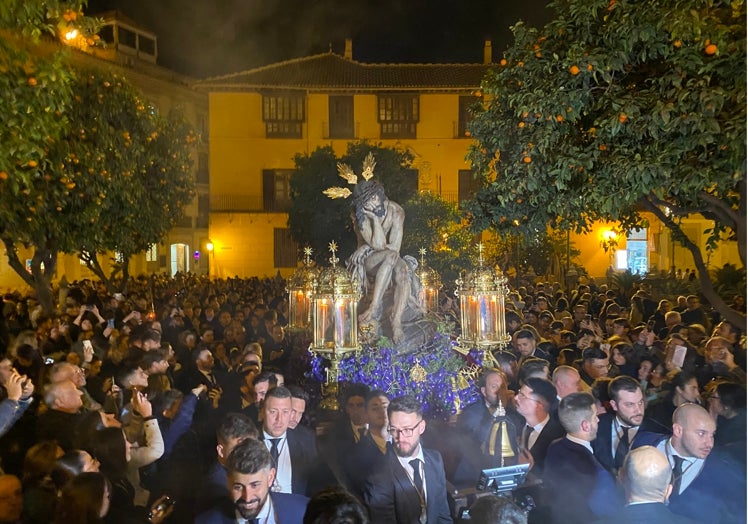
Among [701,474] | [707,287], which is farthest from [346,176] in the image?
[701,474]

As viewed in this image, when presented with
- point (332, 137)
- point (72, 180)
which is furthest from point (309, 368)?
point (332, 137)

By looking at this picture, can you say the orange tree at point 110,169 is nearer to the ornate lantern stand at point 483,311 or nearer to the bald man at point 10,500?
the ornate lantern stand at point 483,311

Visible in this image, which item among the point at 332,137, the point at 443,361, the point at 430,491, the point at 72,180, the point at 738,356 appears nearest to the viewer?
the point at 430,491

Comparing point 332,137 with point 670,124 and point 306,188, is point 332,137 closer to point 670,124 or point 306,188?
Result: point 306,188

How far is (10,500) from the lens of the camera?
416 cm

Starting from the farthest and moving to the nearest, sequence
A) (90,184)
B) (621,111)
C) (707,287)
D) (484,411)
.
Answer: (90,184)
(707,287)
(484,411)
(621,111)

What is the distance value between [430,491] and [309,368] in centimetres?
506

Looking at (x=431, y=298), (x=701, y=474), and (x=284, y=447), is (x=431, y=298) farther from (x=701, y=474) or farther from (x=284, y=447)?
(x=701, y=474)

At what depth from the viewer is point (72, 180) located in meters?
11.4

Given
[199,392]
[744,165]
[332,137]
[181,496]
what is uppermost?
[332,137]

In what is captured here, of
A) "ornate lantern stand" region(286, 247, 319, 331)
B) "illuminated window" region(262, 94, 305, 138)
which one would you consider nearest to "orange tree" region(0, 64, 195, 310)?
"ornate lantern stand" region(286, 247, 319, 331)

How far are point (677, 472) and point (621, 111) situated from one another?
2696 mm

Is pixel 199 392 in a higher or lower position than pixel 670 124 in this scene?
lower

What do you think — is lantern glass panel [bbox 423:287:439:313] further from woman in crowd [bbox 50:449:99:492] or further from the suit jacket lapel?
woman in crowd [bbox 50:449:99:492]
